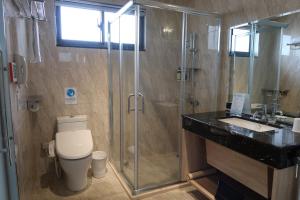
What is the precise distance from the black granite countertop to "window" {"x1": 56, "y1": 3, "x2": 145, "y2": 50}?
47.8 inches

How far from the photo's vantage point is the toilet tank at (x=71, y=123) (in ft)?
8.44

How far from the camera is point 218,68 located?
2.55 m

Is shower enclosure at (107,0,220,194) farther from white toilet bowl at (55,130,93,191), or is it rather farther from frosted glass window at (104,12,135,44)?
white toilet bowl at (55,130,93,191)

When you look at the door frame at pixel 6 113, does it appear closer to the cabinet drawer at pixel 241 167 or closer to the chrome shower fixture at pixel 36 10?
the chrome shower fixture at pixel 36 10

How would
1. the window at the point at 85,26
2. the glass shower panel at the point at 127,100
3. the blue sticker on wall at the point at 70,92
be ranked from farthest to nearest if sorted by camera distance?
the blue sticker on wall at the point at 70,92 < the window at the point at 85,26 < the glass shower panel at the point at 127,100

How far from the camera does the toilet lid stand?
85.0 inches

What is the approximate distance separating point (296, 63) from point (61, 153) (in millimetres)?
2410

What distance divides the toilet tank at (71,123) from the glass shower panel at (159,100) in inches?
33.7

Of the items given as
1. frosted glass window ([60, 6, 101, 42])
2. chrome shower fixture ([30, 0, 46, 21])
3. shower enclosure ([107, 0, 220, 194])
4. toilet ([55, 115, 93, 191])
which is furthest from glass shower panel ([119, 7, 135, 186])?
chrome shower fixture ([30, 0, 46, 21])

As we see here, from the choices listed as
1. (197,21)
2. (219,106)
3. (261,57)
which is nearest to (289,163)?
(261,57)

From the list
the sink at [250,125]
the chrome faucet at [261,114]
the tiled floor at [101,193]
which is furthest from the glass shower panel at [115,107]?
the chrome faucet at [261,114]

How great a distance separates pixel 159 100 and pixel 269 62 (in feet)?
4.13

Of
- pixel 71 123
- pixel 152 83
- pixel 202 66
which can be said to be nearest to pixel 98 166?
pixel 71 123

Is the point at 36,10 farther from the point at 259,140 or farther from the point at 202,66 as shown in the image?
the point at 259,140
